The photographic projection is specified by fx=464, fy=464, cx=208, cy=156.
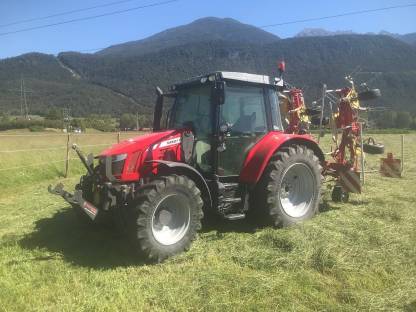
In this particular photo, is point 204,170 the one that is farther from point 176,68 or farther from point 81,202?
point 176,68

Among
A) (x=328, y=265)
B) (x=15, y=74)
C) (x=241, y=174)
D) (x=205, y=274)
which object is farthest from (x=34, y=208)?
(x=15, y=74)

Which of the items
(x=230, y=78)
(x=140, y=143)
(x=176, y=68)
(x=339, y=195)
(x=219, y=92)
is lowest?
(x=339, y=195)

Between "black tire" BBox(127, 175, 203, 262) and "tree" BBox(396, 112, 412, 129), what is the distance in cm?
4377

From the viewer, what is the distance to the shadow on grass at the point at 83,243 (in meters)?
5.36

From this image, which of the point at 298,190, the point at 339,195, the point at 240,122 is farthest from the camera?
the point at 339,195

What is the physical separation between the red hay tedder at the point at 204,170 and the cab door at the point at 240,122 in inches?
0.5

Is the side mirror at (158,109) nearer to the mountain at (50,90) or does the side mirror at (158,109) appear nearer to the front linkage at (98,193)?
the front linkage at (98,193)

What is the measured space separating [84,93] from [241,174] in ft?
258

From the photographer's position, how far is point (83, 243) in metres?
6.04

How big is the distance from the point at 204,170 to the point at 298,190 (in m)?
1.69

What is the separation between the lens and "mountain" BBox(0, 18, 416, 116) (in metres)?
67.3

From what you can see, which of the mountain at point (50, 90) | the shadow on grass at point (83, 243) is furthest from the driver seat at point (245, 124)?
the mountain at point (50, 90)

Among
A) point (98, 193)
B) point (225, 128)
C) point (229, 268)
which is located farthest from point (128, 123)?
point (229, 268)

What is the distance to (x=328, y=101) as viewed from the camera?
350 inches
